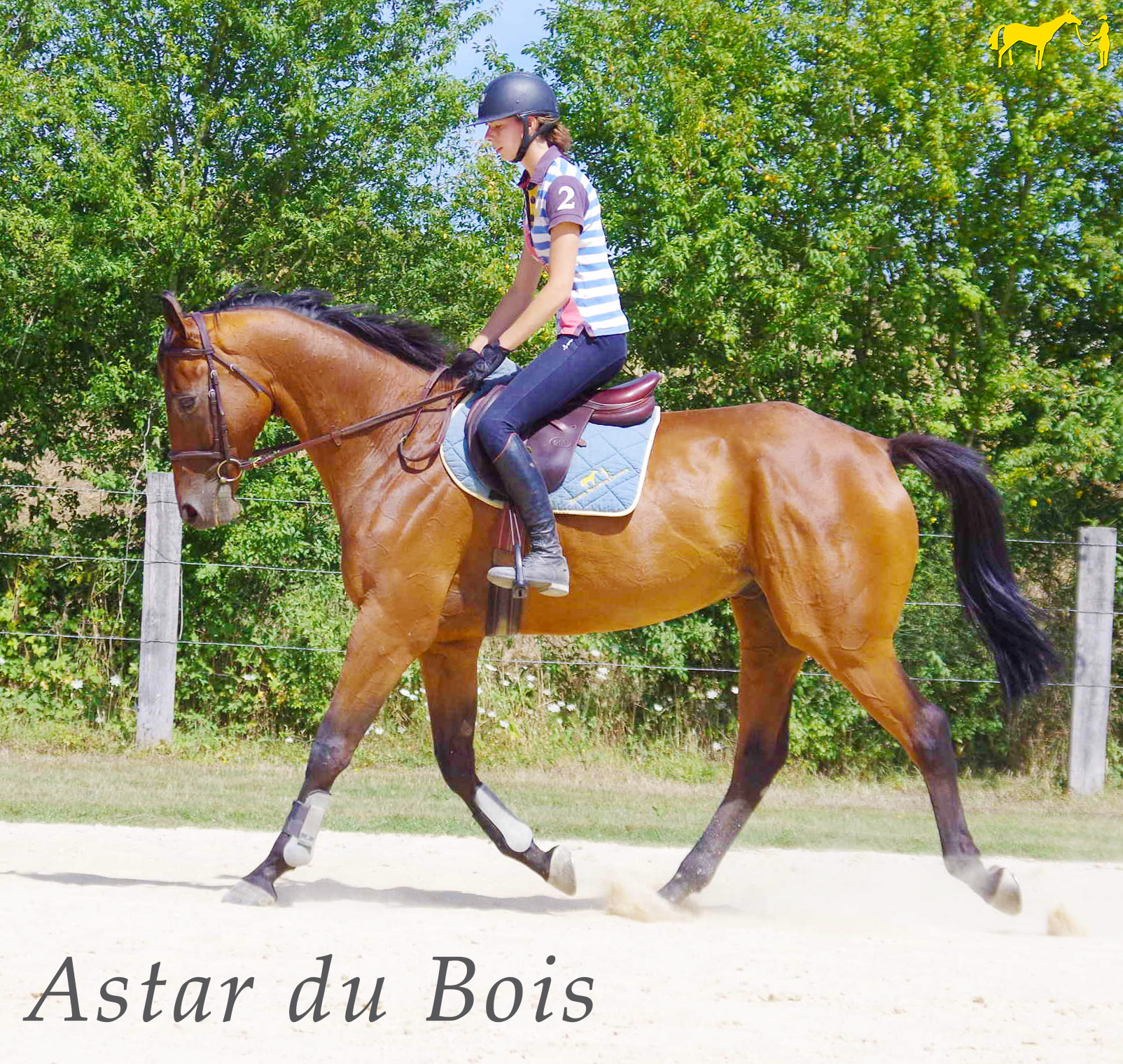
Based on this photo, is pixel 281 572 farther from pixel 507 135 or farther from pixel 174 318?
pixel 507 135

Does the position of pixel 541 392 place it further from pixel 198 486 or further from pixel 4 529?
pixel 4 529

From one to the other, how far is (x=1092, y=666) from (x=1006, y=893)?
16.2ft

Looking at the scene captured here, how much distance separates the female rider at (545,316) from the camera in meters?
4.93

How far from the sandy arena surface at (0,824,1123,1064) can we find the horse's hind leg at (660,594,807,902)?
49cm

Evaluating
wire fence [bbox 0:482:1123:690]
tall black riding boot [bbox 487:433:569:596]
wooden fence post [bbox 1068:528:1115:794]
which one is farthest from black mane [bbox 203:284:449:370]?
wooden fence post [bbox 1068:528:1115:794]

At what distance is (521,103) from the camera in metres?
5.02

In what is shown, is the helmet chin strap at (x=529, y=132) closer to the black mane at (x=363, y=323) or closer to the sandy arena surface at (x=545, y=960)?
the black mane at (x=363, y=323)

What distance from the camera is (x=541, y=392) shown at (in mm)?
5008

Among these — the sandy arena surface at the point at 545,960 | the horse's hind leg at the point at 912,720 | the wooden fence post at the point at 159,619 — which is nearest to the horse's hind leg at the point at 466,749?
the sandy arena surface at the point at 545,960

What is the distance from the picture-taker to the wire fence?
31.3 feet

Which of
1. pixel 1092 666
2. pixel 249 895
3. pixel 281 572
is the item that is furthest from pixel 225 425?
pixel 1092 666

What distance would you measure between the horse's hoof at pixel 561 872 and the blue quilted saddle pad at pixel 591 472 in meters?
1.46

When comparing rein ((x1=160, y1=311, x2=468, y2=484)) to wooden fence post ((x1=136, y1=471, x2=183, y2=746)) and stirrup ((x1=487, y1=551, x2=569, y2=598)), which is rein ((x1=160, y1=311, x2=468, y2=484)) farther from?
wooden fence post ((x1=136, y1=471, x2=183, y2=746))

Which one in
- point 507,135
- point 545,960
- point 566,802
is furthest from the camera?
point 566,802
